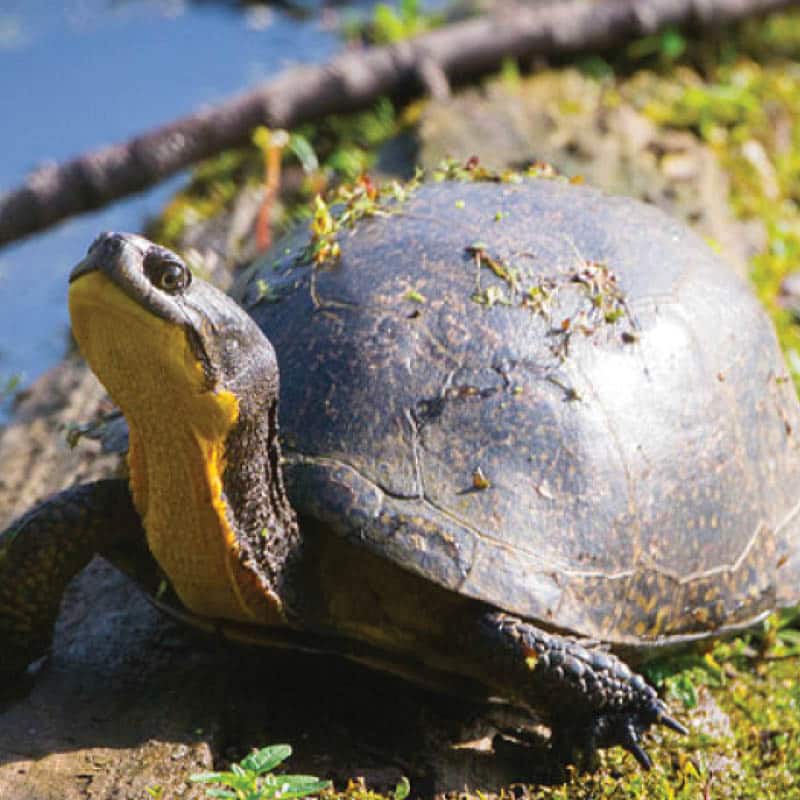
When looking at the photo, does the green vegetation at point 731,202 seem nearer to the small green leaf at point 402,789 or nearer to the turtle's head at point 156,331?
the small green leaf at point 402,789

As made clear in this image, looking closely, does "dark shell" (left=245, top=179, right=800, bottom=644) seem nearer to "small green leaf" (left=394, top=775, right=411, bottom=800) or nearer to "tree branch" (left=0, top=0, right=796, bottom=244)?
"small green leaf" (left=394, top=775, right=411, bottom=800)

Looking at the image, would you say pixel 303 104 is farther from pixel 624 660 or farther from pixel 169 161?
pixel 624 660

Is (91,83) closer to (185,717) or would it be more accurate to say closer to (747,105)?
(747,105)

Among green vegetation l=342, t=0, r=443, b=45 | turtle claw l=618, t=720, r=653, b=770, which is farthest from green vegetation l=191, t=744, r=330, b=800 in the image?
green vegetation l=342, t=0, r=443, b=45

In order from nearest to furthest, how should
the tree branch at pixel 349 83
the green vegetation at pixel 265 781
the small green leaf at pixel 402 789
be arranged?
the green vegetation at pixel 265 781 → the small green leaf at pixel 402 789 → the tree branch at pixel 349 83

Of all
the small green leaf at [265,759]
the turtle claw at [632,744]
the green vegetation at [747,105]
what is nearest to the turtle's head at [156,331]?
the small green leaf at [265,759]

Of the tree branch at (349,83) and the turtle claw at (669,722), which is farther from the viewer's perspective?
the tree branch at (349,83)
